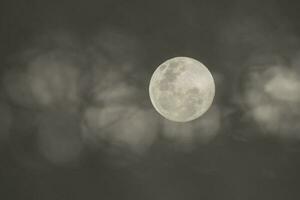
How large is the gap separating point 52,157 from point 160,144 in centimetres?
65

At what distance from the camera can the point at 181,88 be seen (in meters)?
2.84

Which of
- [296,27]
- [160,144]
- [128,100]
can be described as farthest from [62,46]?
[296,27]

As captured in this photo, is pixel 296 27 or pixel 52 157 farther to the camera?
pixel 296 27

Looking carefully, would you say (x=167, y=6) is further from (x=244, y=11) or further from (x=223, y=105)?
(x=223, y=105)

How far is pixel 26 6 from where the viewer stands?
3.20 meters

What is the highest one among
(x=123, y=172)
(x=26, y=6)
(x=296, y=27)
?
(x=296, y=27)

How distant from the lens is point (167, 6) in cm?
329

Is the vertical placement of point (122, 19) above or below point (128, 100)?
above

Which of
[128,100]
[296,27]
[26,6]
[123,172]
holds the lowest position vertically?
[123,172]

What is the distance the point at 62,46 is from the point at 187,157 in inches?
40.2

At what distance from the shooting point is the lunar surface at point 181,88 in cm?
288

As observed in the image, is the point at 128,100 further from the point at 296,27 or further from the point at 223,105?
the point at 296,27

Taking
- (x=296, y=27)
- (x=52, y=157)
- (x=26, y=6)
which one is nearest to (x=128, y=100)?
(x=52, y=157)

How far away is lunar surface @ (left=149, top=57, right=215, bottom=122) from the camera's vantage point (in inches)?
113
